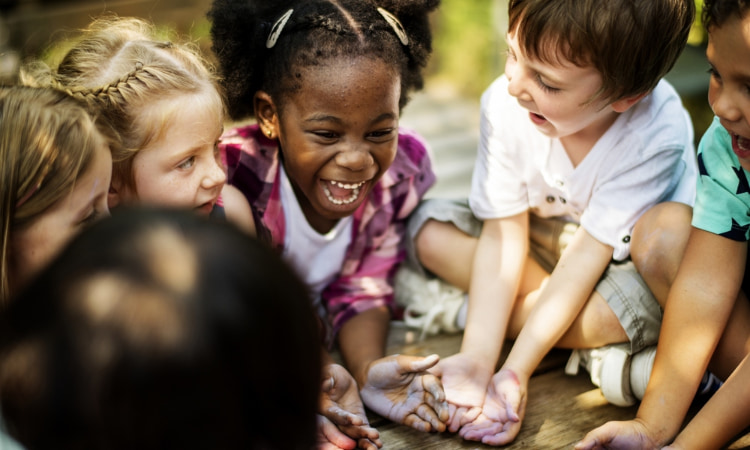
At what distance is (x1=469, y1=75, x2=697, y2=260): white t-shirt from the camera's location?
1.92 m

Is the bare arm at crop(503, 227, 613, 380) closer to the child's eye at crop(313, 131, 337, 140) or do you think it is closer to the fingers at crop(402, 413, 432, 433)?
the fingers at crop(402, 413, 432, 433)

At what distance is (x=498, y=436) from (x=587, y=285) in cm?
49

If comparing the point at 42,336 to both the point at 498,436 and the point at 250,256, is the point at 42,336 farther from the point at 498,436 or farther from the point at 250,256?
the point at 498,436

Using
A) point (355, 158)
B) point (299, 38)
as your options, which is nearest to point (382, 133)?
point (355, 158)

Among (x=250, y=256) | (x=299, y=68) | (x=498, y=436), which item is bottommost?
(x=498, y=436)

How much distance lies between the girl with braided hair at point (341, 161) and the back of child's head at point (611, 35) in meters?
0.40

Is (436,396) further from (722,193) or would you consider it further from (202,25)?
(202,25)

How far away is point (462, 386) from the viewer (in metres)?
1.83

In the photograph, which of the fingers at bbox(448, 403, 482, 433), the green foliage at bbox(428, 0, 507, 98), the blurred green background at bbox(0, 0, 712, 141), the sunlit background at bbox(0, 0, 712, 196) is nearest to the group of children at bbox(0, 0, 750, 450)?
the fingers at bbox(448, 403, 482, 433)

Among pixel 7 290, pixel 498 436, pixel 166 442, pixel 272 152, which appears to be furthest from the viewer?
pixel 272 152

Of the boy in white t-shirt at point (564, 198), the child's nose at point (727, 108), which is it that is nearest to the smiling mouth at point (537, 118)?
the boy in white t-shirt at point (564, 198)

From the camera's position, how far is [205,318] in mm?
896

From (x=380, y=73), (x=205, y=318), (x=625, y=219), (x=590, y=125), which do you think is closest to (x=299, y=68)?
(x=380, y=73)

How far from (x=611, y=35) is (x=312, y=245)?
3.33 feet
